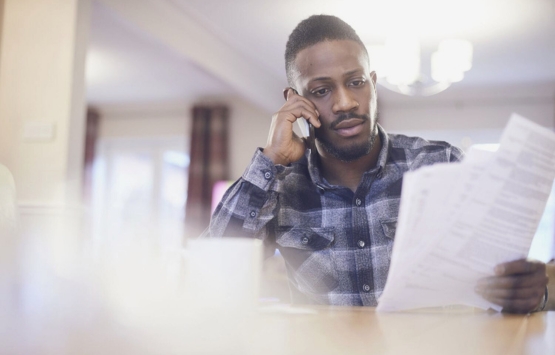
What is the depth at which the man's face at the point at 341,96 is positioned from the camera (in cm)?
130

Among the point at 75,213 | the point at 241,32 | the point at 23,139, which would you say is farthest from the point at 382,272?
the point at 241,32

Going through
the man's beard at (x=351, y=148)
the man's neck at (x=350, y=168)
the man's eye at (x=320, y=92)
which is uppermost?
the man's eye at (x=320, y=92)

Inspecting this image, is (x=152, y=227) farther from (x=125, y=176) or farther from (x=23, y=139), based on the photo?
(x=23, y=139)

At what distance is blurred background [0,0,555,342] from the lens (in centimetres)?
283

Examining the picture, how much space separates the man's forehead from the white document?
664 mm

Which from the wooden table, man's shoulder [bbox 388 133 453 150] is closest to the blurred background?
man's shoulder [bbox 388 133 453 150]

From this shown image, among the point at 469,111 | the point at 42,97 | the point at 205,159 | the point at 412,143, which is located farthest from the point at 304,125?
the point at 205,159

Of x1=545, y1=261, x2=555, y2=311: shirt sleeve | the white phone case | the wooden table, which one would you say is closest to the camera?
the wooden table

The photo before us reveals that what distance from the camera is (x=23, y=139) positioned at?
2.82m

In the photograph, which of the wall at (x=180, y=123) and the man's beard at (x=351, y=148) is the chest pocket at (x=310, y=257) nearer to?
the man's beard at (x=351, y=148)

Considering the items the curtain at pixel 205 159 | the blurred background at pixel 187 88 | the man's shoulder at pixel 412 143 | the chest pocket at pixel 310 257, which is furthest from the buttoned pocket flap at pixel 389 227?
the curtain at pixel 205 159

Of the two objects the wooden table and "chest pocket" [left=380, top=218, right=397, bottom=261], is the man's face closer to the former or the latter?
"chest pocket" [left=380, top=218, right=397, bottom=261]

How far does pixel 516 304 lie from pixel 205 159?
17.8 feet

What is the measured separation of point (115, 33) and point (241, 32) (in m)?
0.96
